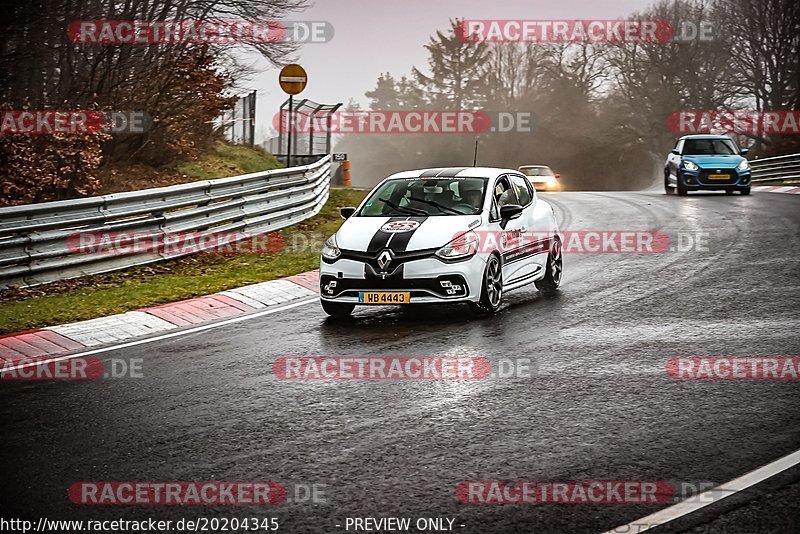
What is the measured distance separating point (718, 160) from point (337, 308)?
62.4 ft

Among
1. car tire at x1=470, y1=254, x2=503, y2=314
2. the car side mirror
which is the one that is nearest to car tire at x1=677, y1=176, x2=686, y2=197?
the car side mirror

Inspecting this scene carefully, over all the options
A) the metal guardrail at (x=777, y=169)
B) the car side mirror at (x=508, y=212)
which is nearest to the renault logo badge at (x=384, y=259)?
the car side mirror at (x=508, y=212)

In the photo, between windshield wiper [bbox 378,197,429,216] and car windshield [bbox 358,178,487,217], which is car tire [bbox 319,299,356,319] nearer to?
car windshield [bbox 358,178,487,217]

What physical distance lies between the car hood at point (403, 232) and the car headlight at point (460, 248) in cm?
6

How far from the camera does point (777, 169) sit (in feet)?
121

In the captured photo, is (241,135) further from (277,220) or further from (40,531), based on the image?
(40,531)

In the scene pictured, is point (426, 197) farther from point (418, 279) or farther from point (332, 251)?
point (418, 279)

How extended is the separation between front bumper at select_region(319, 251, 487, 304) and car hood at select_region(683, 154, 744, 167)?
18.3 m

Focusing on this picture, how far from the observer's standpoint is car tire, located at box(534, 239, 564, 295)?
1197cm

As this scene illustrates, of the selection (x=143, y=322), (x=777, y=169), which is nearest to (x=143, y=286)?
(x=143, y=322)

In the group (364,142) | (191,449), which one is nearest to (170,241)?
(191,449)

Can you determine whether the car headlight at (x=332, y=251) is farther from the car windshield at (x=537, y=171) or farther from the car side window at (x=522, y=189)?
the car windshield at (x=537, y=171)

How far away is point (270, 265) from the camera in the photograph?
14164 mm

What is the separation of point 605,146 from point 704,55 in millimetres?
11307
